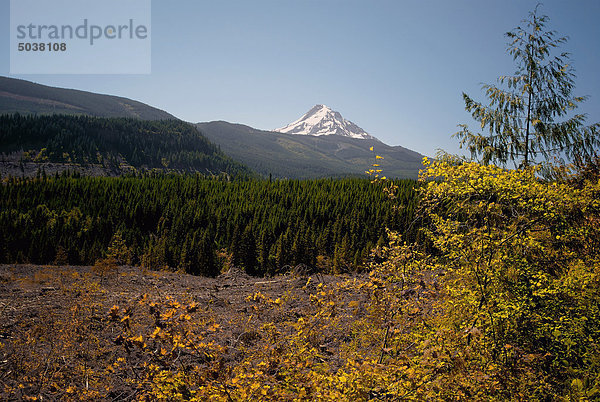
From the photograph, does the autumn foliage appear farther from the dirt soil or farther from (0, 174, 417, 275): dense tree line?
(0, 174, 417, 275): dense tree line

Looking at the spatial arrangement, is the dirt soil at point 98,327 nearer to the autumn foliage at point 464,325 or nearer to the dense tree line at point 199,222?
the autumn foliage at point 464,325

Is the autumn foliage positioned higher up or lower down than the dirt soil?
higher up

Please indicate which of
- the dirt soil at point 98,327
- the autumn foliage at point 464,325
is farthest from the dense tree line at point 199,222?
the autumn foliage at point 464,325

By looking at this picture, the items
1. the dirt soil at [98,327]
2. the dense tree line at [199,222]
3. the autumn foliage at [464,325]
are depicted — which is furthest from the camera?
the dense tree line at [199,222]

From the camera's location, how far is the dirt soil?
6.89 metres

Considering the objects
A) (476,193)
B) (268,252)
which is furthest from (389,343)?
(268,252)

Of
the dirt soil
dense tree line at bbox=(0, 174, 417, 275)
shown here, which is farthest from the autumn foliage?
dense tree line at bbox=(0, 174, 417, 275)

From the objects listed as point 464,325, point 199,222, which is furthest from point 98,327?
point 199,222

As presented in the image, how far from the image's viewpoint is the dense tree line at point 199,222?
37250 mm

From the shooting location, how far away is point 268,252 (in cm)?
3975

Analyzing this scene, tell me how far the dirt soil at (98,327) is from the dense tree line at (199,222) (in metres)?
14.7

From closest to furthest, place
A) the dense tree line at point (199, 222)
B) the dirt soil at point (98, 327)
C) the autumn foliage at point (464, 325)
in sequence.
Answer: the autumn foliage at point (464, 325)
the dirt soil at point (98, 327)
the dense tree line at point (199, 222)

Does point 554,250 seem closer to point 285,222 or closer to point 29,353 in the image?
point 29,353

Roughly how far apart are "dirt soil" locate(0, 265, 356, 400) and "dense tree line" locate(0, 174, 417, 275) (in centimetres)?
1466
